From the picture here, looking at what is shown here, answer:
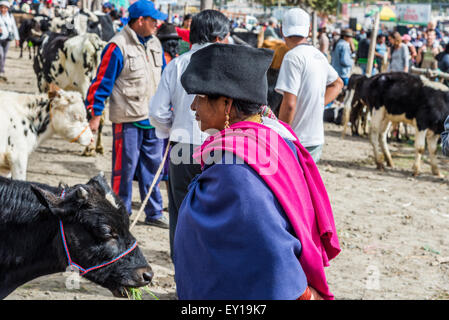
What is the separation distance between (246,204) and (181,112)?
251 centimetres

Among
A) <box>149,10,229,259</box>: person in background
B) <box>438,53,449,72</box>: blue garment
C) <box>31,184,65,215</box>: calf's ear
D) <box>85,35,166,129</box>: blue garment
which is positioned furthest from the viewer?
<box>438,53,449,72</box>: blue garment

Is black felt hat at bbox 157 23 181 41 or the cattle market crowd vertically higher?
black felt hat at bbox 157 23 181 41

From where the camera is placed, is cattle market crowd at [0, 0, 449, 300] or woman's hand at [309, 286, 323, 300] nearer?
cattle market crowd at [0, 0, 449, 300]

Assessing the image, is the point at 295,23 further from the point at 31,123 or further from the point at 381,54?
the point at 381,54

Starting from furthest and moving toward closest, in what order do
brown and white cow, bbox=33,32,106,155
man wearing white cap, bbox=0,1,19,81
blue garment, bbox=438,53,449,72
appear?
man wearing white cap, bbox=0,1,19,81 < blue garment, bbox=438,53,449,72 < brown and white cow, bbox=33,32,106,155

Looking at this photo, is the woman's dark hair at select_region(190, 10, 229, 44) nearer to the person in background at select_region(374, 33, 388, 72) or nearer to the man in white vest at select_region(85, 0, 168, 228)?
the man in white vest at select_region(85, 0, 168, 228)

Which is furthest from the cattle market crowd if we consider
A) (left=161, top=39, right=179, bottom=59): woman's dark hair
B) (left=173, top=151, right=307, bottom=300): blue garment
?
(left=161, top=39, right=179, bottom=59): woman's dark hair

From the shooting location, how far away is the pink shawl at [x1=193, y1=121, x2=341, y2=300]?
225 centimetres

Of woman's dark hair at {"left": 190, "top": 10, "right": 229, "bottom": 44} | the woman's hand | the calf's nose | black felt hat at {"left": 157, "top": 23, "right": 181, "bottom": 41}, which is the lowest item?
the calf's nose

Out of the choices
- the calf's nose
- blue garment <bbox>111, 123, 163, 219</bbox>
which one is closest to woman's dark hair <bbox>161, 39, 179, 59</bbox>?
blue garment <bbox>111, 123, 163, 219</bbox>

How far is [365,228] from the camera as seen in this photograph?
721 centimetres

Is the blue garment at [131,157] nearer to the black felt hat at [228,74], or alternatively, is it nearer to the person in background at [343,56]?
the black felt hat at [228,74]

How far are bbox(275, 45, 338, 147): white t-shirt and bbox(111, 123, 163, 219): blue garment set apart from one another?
5.68ft
